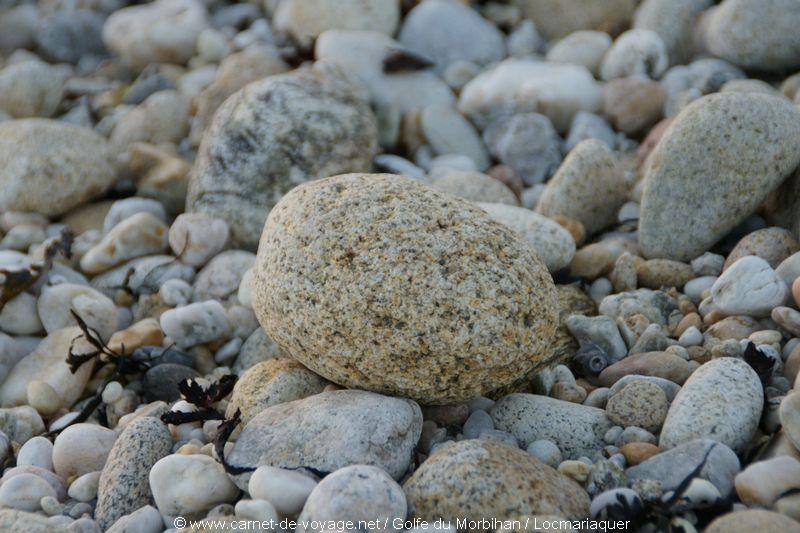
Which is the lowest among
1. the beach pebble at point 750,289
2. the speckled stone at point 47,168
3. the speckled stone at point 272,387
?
the speckled stone at point 47,168

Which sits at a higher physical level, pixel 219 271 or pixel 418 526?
pixel 418 526

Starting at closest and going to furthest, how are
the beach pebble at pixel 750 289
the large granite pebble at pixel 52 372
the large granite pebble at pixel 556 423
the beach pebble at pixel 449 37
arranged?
the large granite pebble at pixel 556 423 → the beach pebble at pixel 750 289 → the large granite pebble at pixel 52 372 → the beach pebble at pixel 449 37

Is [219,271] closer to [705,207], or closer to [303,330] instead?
[303,330]

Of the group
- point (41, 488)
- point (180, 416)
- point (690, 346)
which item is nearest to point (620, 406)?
point (690, 346)

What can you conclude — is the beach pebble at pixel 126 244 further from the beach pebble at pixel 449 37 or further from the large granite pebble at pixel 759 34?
the large granite pebble at pixel 759 34

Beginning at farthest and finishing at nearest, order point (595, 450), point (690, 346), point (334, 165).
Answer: point (334, 165)
point (690, 346)
point (595, 450)

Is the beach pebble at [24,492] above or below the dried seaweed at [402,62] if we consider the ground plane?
below

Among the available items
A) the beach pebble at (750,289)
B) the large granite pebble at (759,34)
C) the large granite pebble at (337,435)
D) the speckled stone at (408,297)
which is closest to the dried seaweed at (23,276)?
the speckled stone at (408,297)
